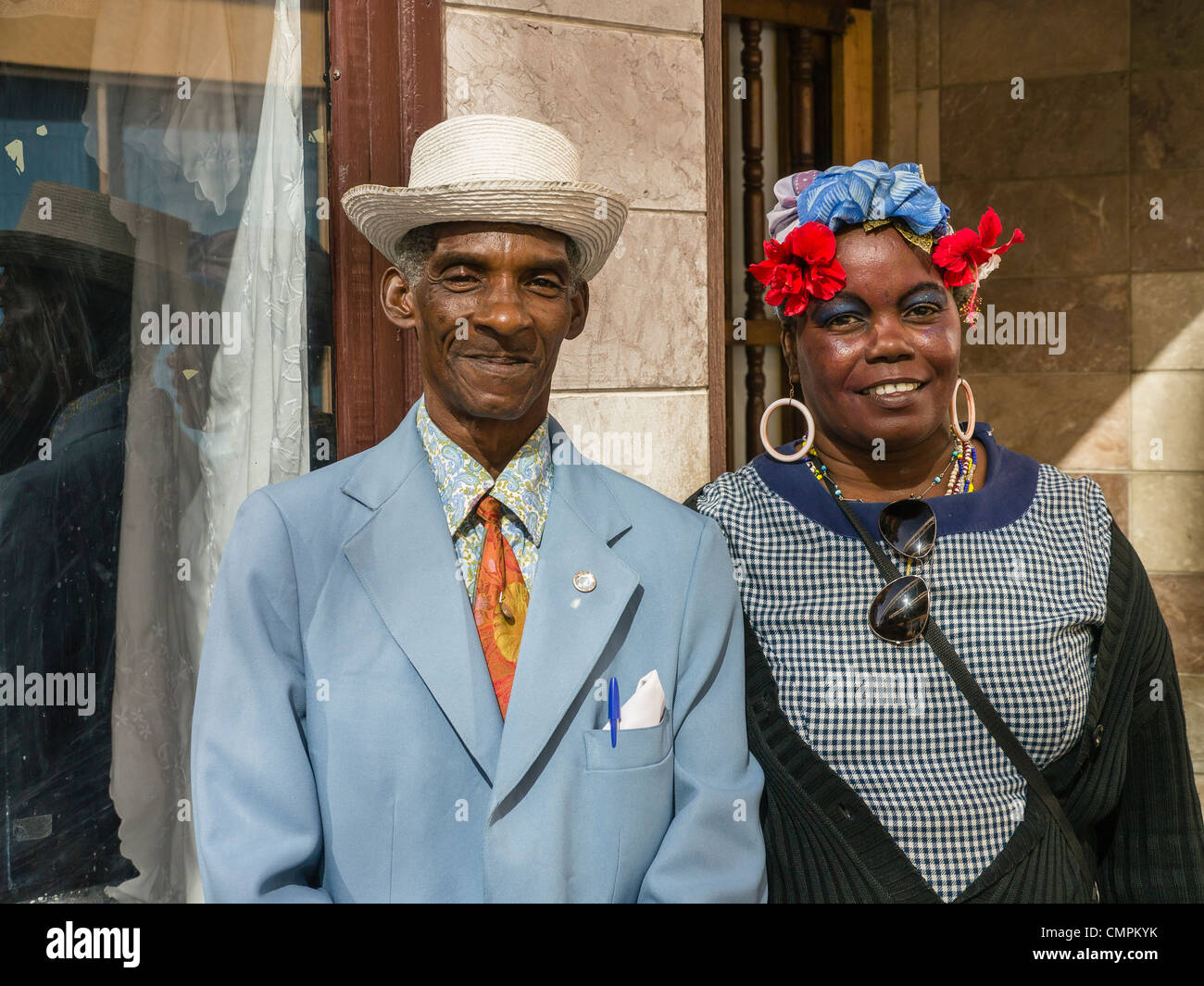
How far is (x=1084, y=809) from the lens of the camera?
204 centimetres

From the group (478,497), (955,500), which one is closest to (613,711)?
(478,497)

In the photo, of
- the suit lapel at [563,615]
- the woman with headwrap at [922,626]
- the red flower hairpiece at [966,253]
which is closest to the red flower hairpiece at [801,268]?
the woman with headwrap at [922,626]

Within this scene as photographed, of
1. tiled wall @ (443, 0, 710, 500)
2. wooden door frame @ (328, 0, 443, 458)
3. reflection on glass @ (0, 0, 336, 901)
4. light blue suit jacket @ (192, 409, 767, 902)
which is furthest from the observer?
tiled wall @ (443, 0, 710, 500)

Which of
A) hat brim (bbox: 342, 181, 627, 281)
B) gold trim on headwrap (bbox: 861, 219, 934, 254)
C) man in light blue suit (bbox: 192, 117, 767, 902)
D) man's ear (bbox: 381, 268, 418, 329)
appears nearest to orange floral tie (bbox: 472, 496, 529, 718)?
man in light blue suit (bbox: 192, 117, 767, 902)

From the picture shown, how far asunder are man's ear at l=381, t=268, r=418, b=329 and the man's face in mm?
44

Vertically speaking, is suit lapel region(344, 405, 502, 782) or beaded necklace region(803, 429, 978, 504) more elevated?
beaded necklace region(803, 429, 978, 504)

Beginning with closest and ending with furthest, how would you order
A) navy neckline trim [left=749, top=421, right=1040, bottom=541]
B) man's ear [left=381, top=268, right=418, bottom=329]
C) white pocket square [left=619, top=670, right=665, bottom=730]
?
white pocket square [left=619, top=670, right=665, bottom=730] < man's ear [left=381, top=268, right=418, bottom=329] < navy neckline trim [left=749, top=421, right=1040, bottom=541]

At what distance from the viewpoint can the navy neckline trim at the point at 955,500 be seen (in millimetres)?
2074

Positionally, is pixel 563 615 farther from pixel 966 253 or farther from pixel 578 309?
pixel 966 253

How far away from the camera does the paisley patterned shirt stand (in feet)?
5.80

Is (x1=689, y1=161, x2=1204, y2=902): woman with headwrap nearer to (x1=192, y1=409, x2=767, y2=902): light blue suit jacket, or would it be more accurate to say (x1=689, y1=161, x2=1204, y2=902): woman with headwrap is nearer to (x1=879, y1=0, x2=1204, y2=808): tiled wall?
(x1=192, y1=409, x2=767, y2=902): light blue suit jacket

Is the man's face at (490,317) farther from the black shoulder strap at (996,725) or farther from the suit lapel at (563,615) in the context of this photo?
the black shoulder strap at (996,725)

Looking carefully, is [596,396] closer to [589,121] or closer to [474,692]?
[589,121]

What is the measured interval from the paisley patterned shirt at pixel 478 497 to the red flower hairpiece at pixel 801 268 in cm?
62
